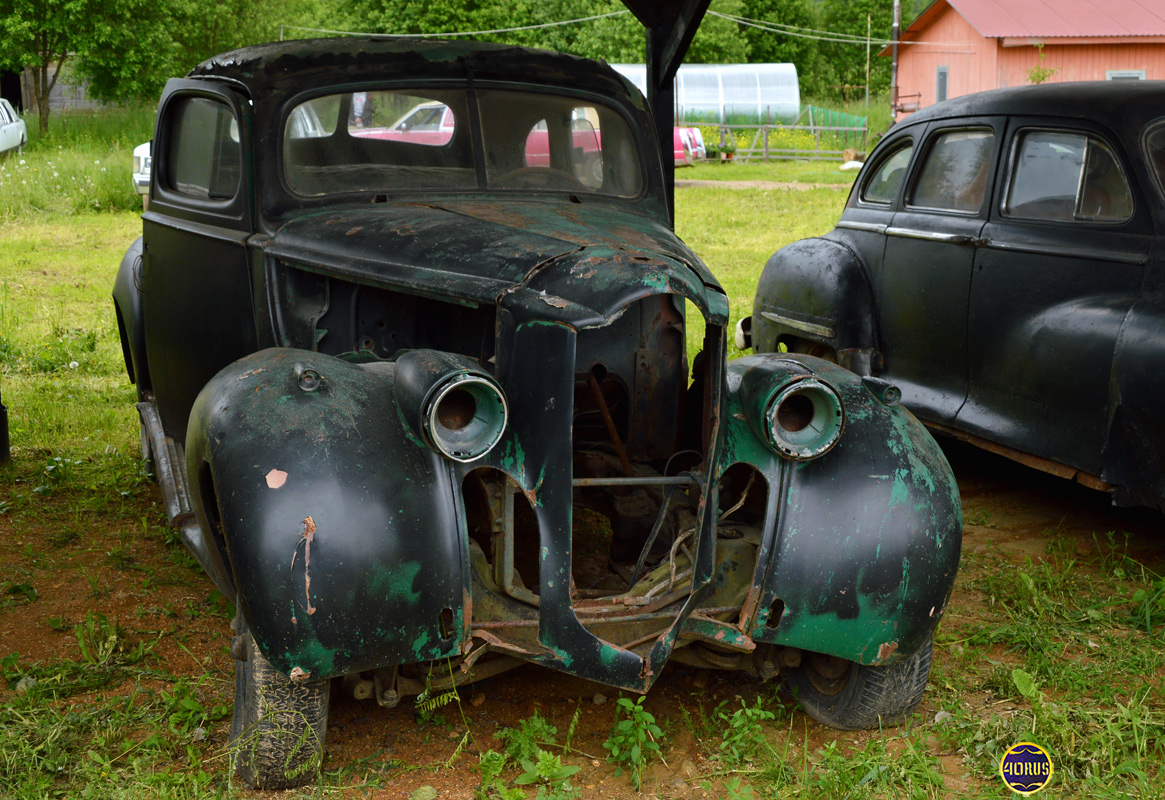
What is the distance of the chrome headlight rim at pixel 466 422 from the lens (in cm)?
244

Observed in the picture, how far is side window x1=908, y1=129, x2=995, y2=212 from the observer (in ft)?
16.0

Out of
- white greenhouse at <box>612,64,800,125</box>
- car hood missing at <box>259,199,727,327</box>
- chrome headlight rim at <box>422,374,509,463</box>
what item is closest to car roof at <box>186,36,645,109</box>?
car hood missing at <box>259,199,727,327</box>

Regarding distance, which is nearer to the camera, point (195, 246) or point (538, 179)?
point (538, 179)

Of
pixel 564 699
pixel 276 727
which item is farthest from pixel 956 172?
pixel 276 727

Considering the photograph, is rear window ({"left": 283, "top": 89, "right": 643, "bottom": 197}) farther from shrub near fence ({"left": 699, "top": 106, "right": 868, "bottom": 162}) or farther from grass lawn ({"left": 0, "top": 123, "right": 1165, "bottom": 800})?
shrub near fence ({"left": 699, "top": 106, "right": 868, "bottom": 162})

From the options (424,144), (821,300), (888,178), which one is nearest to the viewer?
(424,144)

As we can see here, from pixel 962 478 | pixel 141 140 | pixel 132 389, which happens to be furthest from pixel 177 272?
pixel 141 140

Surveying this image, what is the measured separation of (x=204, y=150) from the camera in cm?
414

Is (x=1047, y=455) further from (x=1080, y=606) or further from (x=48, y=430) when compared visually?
(x=48, y=430)

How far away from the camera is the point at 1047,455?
426cm

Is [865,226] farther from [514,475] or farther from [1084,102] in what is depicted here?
[514,475]

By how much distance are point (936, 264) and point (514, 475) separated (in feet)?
10.1

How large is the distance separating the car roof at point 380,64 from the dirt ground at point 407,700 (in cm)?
180

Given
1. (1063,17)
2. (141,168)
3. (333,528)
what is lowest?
(333,528)
